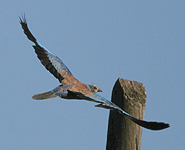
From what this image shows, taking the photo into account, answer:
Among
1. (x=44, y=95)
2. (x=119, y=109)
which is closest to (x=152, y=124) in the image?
(x=119, y=109)

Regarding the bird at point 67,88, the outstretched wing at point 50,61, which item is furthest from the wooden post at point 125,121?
the outstretched wing at point 50,61

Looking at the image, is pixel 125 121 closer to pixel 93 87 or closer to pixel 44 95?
pixel 93 87

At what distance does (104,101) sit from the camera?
402 centimetres

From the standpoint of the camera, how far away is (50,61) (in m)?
4.79

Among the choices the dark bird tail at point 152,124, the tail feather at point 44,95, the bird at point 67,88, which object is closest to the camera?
the dark bird tail at point 152,124

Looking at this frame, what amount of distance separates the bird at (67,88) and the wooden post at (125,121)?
0.23 meters

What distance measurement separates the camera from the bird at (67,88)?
395 cm

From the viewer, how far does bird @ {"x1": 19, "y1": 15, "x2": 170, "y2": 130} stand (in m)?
3.95

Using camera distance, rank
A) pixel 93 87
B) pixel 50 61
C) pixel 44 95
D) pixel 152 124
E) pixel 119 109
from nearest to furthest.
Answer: pixel 152 124 → pixel 119 109 → pixel 44 95 → pixel 93 87 → pixel 50 61

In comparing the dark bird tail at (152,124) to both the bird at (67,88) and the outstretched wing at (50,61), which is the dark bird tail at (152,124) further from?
the outstretched wing at (50,61)

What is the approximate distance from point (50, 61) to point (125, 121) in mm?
1519

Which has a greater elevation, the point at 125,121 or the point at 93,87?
the point at 93,87

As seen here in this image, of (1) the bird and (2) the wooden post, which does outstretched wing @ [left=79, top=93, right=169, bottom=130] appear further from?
(2) the wooden post

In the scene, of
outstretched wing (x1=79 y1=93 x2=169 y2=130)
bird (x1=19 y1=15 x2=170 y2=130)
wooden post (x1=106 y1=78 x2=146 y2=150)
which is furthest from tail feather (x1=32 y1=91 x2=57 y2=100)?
wooden post (x1=106 y1=78 x2=146 y2=150)
